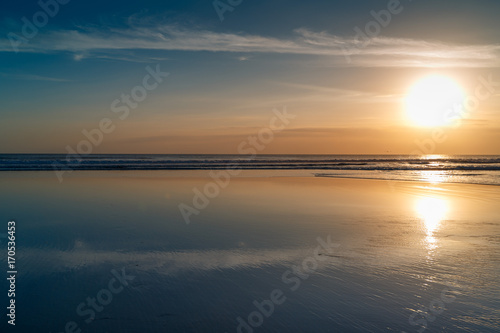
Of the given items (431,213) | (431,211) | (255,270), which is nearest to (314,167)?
(431,211)

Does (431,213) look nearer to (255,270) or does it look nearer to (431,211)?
(431,211)

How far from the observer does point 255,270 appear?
610 cm

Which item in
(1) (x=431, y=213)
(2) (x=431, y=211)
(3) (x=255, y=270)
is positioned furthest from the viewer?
(2) (x=431, y=211)

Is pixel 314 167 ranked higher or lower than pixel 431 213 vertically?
Result: higher

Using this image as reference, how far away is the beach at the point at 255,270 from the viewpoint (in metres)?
4.48

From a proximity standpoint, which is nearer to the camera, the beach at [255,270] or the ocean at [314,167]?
the beach at [255,270]

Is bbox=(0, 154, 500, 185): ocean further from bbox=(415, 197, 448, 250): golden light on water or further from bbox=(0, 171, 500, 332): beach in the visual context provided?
bbox=(0, 171, 500, 332): beach

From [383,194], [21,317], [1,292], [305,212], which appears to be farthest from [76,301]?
[383,194]

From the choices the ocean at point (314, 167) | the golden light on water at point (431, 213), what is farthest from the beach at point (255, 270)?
the ocean at point (314, 167)

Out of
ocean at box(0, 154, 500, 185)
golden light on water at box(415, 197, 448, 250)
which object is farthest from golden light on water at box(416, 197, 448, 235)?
ocean at box(0, 154, 500, 185)

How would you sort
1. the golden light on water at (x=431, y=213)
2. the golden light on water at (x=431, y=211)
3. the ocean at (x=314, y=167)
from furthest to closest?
the ocean at (x=314, y=167) → the golden light on water at (x=431, y=211) → the golden light on water at (x=431, y=213)

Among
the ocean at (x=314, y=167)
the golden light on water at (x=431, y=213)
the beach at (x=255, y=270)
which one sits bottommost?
the beach at (x=255, y=270)

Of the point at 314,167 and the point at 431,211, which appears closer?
the point at 431,211

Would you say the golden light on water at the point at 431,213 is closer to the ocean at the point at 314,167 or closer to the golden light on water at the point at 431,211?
the golden light on water at the point at 431,211
